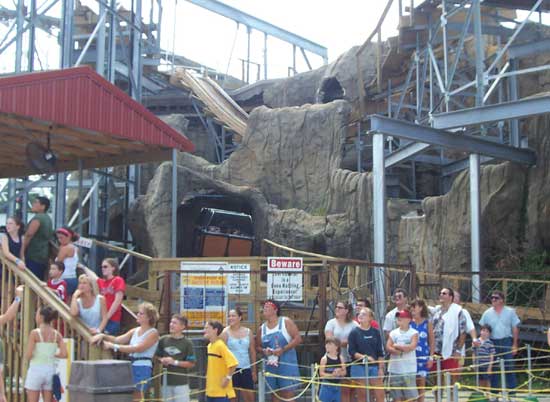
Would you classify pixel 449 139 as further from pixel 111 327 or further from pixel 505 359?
pixel 111 327

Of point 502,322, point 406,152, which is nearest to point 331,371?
point 502,322

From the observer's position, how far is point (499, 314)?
12.6m

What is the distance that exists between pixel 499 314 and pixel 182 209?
17977 millimetres

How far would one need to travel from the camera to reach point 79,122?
1484cm

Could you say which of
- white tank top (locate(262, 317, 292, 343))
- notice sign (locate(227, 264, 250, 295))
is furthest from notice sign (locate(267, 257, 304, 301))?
white tank top (locate(262, 317, 292, 343))

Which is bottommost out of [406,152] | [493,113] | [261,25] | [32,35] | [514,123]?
[406,152]

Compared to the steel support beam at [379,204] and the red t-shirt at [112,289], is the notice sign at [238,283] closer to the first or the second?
the red t-shirt at [112,289]

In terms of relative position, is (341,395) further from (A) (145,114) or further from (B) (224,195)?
(B) (224,195)

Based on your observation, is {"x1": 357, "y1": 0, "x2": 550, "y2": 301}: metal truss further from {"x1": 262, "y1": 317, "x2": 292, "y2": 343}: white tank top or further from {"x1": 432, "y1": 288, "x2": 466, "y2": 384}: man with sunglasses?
{"x1": 262, "y1": 317, "x2": 292, "y2": 343}: white tank top

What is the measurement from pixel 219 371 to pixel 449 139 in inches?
463

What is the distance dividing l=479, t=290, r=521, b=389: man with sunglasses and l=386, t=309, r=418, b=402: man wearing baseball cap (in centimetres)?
219

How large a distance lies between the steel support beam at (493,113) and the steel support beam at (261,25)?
28962 mm

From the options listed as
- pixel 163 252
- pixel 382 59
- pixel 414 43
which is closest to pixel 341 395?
pixel 163 252

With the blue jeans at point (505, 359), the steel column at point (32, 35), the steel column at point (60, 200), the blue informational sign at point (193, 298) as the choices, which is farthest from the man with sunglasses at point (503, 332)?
the steel column at point (32, 35)
